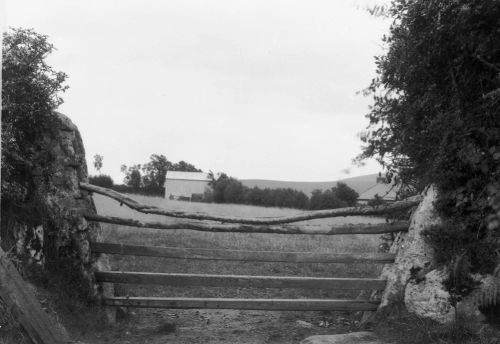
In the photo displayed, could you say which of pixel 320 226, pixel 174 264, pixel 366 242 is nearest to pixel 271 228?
pixel 320 226

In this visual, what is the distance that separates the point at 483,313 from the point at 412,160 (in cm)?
216

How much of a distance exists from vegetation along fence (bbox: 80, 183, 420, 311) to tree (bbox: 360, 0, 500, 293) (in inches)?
29.0

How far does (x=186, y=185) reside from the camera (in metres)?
28.0

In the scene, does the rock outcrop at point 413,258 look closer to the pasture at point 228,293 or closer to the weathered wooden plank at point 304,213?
the weathered wooden plank at point 304,213

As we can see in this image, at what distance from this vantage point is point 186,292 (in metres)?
8.52

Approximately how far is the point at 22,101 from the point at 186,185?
73.7ft

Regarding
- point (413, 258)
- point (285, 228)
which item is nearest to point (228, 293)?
point (285, 228)

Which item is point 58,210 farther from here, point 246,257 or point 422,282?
point 422,282

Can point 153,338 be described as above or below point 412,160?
below

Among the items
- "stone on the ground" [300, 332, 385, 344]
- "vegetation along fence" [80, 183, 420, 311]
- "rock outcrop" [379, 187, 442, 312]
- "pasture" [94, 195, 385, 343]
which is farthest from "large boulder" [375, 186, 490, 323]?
"pasture" [94, 195, 385, 343]

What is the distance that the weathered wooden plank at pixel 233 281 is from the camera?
19.9 ft

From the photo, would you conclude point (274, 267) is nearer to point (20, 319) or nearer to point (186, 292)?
point (186, 292)

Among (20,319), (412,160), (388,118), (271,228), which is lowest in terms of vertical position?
(20,319)

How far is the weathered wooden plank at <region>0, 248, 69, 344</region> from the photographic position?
410cm
